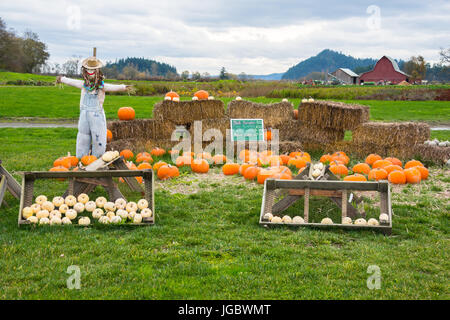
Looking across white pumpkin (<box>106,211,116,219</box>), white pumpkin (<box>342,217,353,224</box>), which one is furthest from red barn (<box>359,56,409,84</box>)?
white pumpkin (<box>106,211,116,219</box>)

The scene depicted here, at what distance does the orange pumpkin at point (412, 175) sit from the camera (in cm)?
883

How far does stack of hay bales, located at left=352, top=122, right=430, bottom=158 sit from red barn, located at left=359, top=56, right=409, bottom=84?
64.4 meters

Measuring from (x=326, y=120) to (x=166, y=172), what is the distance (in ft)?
17.9

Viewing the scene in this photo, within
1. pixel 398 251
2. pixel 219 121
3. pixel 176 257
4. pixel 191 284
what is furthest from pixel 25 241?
pixel 219 121

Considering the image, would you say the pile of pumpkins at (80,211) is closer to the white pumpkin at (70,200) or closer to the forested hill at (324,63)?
the white pumpkin at (70,200)

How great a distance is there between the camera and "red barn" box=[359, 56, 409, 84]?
237 feet

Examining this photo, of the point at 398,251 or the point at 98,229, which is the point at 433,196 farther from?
the point at 98,229

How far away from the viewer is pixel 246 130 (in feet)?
40.1

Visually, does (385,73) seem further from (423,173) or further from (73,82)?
(73,82)

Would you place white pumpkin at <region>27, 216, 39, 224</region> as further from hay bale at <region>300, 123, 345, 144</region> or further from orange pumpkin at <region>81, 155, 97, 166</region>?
hay bale at <region>300, 123, 345, 144</region>

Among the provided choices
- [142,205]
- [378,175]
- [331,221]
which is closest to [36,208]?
[142,205]

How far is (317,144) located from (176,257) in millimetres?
8566
